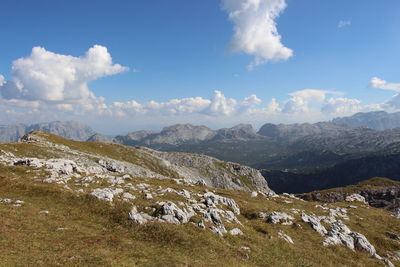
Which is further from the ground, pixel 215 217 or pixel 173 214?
pixel 173 214

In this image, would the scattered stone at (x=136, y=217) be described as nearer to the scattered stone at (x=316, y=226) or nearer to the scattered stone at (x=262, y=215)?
the scattered stone at (x=262, y=215)

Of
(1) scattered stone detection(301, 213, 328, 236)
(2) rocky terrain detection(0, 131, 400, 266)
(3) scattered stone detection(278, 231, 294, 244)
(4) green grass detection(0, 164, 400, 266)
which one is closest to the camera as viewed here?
(4) green grass detection(0, 164, 400, 266)

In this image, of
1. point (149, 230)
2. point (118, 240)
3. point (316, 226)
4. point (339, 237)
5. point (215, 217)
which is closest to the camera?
point (118, 240)

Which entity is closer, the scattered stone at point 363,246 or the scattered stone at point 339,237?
the scattered stone at point 339,237

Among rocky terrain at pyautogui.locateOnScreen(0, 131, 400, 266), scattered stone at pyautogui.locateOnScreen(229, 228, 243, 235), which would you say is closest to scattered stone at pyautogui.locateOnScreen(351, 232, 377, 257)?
rocky terrain at pyautogui.locateOnScreen(0, 131, 400, 266)

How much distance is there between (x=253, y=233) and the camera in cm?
3112

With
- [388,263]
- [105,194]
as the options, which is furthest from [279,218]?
[105,194]

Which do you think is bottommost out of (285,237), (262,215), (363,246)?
(363,246)

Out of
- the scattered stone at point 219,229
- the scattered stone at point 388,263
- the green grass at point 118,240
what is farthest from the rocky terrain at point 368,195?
the scattered stone at point 219,229

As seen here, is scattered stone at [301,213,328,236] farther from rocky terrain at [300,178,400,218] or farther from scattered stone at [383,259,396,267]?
rocky terrain at [300,178,400,218]

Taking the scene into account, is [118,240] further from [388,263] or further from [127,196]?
[388,263]

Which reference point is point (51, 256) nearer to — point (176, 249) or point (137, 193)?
point (176, 249)

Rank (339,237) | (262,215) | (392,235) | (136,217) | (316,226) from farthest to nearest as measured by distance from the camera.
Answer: (392,235) < (262,215) < (316,226) < (339,237) < (136,217)

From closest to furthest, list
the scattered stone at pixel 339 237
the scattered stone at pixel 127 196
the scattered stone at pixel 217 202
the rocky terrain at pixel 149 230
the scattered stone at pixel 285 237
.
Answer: the rocky terrain at pixel 149 230
the scattered stone at pixel 285 237
the scattered stone at pixel 339 237
the scattered stone at pixel 127 196
the scattered stone at pixel 217 202
